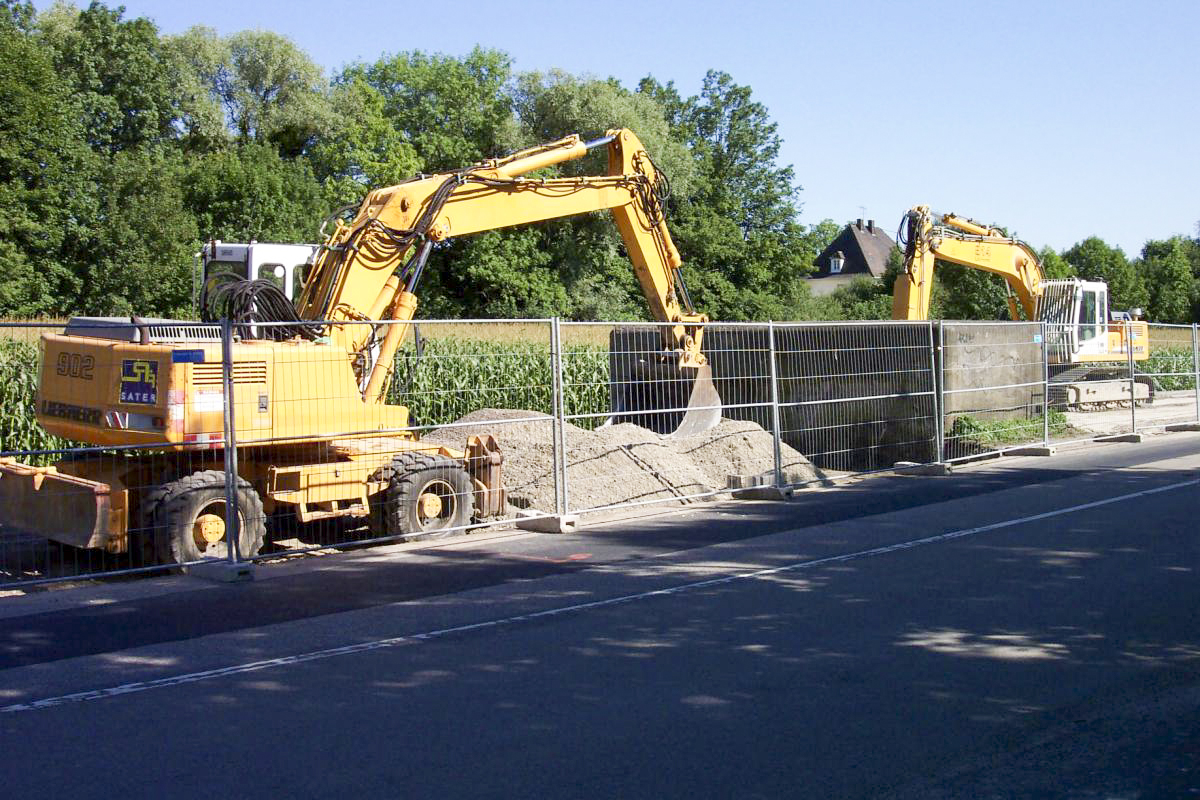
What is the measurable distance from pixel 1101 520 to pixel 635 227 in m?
7.75

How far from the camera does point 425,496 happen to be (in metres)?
11.8

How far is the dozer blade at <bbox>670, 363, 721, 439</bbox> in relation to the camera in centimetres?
1622

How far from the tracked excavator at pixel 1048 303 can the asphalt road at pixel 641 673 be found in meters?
13.4

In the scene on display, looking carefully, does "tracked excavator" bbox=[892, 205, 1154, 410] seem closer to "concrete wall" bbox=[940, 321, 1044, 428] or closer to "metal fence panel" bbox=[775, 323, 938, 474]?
"concrete wall" bbox=[940, 321, 1044, 428]

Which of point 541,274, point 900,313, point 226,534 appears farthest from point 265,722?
point 541,274

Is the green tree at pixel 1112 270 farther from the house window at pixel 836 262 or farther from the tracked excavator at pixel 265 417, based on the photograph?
the tracked excavator at pixel 265 417

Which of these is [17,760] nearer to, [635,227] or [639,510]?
[639,510]

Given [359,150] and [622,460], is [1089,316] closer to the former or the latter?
[622,460]

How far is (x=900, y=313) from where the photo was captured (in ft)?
78.4

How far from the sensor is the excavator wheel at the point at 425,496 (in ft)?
37.8

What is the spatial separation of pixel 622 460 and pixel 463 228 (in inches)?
140

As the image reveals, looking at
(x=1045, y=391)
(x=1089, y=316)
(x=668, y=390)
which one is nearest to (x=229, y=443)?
(x=668, y=390)

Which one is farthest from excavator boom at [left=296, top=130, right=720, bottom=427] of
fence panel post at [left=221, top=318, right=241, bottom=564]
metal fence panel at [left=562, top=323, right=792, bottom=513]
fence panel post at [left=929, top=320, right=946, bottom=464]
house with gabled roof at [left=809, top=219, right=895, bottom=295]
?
house with gabled roof at [left=809, top=219, right=895, bottom=295]

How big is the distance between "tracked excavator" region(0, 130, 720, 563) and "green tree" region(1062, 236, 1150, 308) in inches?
2286
